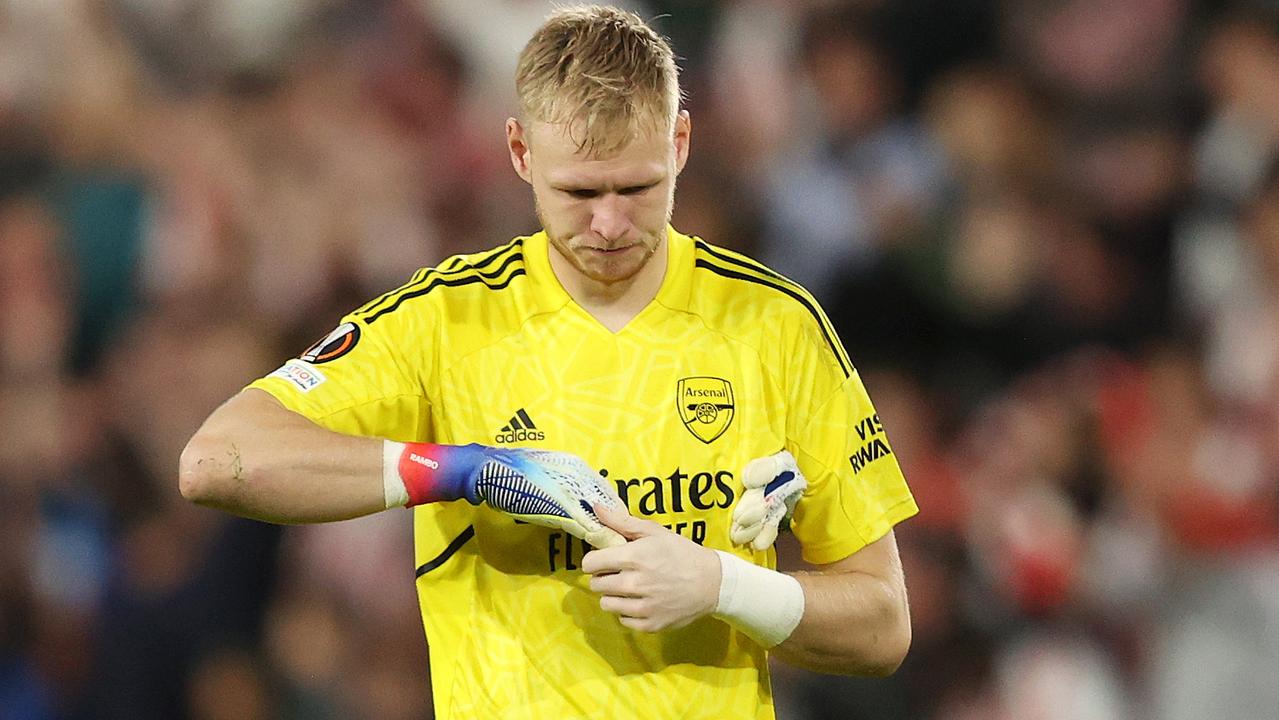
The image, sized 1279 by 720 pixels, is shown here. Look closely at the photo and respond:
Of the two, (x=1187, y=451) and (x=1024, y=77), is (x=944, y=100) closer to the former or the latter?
(x=1024, y=77)

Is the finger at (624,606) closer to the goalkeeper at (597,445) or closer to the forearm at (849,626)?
the goalkeeper at (597,445)

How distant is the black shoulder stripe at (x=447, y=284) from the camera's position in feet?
9.59

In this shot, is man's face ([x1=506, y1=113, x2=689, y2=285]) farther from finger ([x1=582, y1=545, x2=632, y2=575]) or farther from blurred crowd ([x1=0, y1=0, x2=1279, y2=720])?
blurred crowd ([x1=0, y1=0, x2=1279, y2=720])

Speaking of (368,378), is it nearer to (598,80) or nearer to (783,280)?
(598,80)

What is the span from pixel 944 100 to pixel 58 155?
3.83 m

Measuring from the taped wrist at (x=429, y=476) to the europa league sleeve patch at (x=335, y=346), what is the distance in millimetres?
280

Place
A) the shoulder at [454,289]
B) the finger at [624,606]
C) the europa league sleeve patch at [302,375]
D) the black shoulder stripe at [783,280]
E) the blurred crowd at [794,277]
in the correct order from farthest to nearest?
1. the blurred crowd at [794,277]
2. the black shoulder stripe at [783,280]
3. the shoulder at [454,289]
4. the europa league sleeve patch at [302,375]
5. the finger at [624,606]

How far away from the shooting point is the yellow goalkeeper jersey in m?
2.81

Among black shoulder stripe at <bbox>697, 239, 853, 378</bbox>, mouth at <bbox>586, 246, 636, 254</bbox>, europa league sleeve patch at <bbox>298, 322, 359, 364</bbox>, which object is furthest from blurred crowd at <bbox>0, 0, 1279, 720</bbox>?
mouth at <bbox>586, 246, 636, 254</bbox>

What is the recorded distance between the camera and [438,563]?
2.92 m

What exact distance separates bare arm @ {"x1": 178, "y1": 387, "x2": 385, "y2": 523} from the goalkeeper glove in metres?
0.05

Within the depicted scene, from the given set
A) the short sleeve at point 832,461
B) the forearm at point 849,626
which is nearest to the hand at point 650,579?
the forearm at point 849,626

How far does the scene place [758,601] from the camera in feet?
8.91

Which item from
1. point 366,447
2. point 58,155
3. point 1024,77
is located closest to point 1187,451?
point 1024,77
